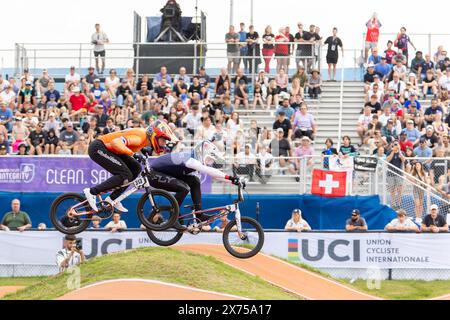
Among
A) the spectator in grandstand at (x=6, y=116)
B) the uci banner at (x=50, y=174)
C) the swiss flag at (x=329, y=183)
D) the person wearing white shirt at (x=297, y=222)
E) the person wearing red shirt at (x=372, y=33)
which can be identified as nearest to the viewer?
the person wearing white shirt at (x=297, y=222)

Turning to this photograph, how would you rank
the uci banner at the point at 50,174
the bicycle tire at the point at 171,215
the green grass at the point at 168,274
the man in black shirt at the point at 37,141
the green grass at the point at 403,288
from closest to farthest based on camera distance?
the bicycle tire at the point at 171,215
the green grass at the point at 168,274
the green grass at the point at 403,288
the uci banner at the point at 50,174
the man in black shirt at the point at 37,141

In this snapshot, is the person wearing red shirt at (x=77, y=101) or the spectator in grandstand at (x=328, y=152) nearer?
the spectator in grandstand at (x=328, y=152)

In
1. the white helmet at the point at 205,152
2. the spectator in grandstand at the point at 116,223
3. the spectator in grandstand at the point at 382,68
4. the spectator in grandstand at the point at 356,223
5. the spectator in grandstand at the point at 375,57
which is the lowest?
the spectator in grandstand at the point at 116,223

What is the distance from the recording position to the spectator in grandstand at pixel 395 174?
1286 inches

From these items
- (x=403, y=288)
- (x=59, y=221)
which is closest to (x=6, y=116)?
(x=403, y=288)

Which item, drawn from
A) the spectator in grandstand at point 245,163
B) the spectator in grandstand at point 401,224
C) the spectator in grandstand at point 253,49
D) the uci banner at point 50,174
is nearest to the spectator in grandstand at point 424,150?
the spectator in grandstand at point 401,224

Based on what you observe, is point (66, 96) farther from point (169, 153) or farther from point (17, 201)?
point (169, 153)

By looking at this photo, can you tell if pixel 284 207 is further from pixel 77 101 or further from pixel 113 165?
pixel 113 165

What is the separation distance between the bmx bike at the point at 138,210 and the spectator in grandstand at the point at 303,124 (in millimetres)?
12849

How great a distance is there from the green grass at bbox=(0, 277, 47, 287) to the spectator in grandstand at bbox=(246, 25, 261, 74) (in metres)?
12.6

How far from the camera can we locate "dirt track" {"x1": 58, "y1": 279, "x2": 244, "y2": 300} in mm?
23656

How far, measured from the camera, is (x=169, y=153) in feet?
78.7

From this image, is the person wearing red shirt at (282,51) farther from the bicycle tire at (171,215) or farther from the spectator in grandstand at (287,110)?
the bicycle tire at (171,215)
